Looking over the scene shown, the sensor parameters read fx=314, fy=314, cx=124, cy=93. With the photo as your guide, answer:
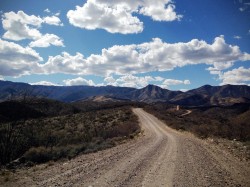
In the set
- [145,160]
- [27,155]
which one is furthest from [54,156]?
[145,160]

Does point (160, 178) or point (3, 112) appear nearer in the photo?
point (160, 178)

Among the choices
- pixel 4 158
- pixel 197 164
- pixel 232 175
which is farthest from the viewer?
pixel 4 158

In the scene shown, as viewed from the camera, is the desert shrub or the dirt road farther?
the desert shrub

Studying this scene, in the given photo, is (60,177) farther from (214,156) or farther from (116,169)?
(214,156)

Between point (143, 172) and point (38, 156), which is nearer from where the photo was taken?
point (143, 172)

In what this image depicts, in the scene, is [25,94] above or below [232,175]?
above

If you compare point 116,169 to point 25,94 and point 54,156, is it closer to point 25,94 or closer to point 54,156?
point 54,156

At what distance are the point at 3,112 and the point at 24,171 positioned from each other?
6855cm

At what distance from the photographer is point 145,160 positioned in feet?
52.9

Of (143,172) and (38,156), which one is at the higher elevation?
(143,172)

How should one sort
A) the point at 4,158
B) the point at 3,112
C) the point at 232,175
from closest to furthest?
the point at 232,175 → the point at 4,158 → the point at 3,112

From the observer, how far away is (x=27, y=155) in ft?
56.2

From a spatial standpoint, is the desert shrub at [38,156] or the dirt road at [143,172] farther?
the desert shrub at [38,156]

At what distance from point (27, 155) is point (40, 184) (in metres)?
6.44
